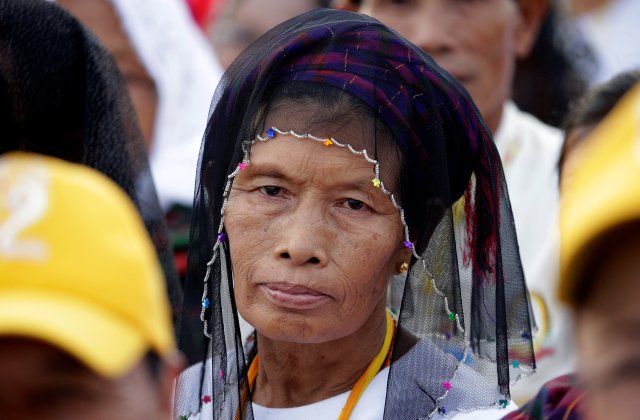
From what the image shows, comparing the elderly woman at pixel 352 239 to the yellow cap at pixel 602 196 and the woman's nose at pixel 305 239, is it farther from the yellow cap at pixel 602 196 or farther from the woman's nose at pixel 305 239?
the yellow cap at pixel 602 196

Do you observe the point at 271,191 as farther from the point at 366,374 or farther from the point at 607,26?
the point at 607,26

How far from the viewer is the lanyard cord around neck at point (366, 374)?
10.4ft

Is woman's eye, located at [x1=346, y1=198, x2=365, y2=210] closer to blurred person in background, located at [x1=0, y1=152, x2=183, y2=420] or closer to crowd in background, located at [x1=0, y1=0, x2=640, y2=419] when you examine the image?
crowd in background, located at [x1=0, y1=0, x2=640, y2=419]

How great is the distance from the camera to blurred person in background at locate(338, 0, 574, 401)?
16.0 feet

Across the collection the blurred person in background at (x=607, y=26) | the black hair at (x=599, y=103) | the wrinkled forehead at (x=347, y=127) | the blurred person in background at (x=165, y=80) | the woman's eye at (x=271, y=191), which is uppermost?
the blurred person in background at (x=607, y=26)

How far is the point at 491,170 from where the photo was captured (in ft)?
10.8

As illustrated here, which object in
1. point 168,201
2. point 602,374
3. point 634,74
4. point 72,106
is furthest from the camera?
point 168,201

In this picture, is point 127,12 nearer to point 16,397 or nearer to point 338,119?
point 338,119

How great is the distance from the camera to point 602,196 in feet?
5.39

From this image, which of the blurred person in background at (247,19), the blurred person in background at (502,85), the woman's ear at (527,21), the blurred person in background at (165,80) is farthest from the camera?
the blurred person in background at (247,19)

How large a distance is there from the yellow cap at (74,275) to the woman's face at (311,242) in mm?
1136

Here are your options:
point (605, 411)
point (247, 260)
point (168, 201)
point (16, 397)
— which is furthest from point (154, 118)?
point (605, 411)

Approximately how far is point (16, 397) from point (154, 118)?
3.63 metres

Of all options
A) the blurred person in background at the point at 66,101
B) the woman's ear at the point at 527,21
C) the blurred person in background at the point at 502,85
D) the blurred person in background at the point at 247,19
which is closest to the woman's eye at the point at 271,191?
the blurred person in background at the point at 66,101
